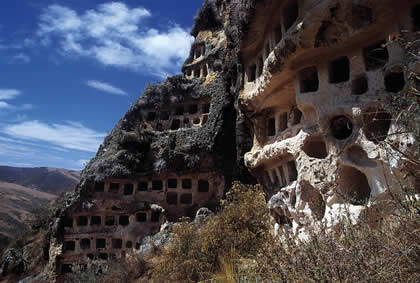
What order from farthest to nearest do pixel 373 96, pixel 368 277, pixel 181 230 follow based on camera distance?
pixel 181 230
pixel 373 96
pixel 368 277

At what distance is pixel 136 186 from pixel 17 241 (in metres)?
11.7

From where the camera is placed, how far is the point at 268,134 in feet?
38.8

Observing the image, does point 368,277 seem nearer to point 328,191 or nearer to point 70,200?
point 328,191

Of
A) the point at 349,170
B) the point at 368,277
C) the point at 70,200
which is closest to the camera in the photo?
the point at 368,277

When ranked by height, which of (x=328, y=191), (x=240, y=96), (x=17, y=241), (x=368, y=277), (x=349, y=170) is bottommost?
(x=17, y=241)

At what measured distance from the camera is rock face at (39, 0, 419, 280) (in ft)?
23.7

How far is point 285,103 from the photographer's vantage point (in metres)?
10.7

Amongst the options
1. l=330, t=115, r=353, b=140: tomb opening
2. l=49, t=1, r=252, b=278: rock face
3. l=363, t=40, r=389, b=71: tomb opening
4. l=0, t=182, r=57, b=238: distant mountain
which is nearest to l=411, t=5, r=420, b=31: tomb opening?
l=363, t=40, r=389, b=71: tomb opening

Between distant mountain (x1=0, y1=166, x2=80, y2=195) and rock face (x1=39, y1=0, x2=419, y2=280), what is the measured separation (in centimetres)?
5344

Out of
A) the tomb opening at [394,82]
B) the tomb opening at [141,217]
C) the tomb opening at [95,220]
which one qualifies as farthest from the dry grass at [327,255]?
the tomb opening at [95,220]

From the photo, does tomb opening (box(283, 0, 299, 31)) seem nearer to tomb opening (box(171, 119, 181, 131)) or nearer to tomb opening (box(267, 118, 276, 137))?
tomb opening (box(267, 118, 276, 137))

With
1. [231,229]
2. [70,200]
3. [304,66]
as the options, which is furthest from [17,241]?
[304,66]

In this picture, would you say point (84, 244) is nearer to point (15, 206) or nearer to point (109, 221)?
point (109, 221)

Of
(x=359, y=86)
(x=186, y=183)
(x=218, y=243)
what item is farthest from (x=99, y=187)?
(x=359, y=86)
